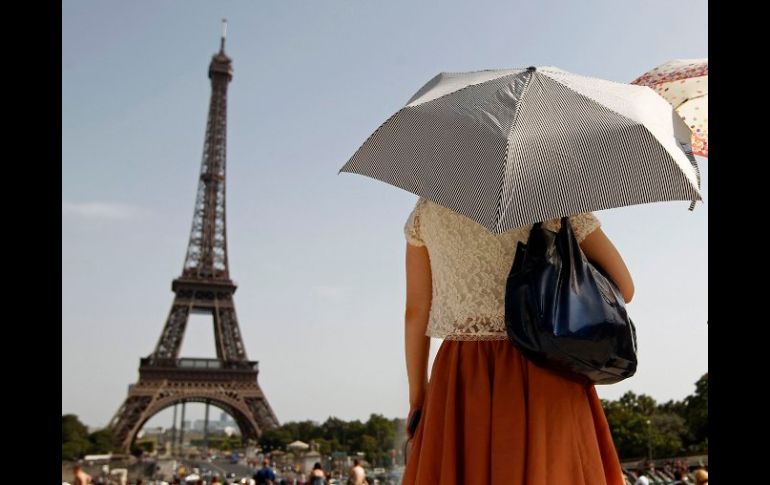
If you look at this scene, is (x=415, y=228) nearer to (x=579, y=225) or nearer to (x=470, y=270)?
(x=470, y=270)

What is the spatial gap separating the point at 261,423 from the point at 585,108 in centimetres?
4798

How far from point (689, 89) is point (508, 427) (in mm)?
2412

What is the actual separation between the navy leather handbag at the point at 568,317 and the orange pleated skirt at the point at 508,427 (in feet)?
0.38

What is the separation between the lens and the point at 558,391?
6.73ft

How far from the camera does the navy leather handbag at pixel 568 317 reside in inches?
74.2

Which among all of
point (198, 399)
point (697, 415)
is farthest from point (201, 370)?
point (697, 415)

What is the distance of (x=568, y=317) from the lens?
1.88 metres

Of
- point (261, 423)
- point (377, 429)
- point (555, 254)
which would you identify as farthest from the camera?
point (377, 429)
